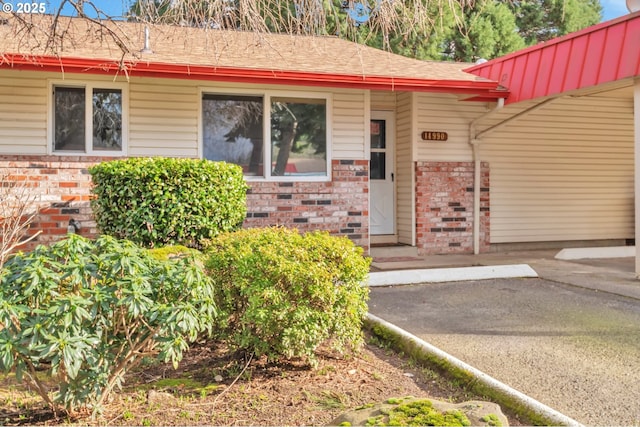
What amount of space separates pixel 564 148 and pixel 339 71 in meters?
5.14

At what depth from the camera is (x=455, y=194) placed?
32.4 ft

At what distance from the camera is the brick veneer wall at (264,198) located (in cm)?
757

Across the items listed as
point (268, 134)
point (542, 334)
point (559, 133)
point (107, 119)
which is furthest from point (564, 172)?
point (107, 119)

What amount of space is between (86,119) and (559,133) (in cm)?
836

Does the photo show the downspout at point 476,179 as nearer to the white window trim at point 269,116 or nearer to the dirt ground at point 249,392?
the white window trim at point 269,116

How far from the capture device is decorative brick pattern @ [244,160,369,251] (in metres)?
8.48

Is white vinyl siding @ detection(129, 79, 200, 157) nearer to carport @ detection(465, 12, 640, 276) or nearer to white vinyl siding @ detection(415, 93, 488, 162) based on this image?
white vinyl siding @ detection(415, 93, 488, 162)

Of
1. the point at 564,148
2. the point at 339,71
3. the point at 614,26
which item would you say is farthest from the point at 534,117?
the point at 339,71

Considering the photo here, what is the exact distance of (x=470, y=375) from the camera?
11.3 feet

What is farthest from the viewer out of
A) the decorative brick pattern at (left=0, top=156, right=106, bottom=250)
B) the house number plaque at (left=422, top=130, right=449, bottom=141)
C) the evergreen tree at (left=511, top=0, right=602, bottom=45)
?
the evergreen tree at (left=511, top=0, right=602, bottom=45)

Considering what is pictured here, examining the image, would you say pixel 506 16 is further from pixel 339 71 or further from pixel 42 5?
pixel 42 5

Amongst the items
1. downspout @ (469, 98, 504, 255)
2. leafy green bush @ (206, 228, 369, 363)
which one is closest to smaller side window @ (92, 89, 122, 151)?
leafy green bush @ (206, 228, 369, 363)

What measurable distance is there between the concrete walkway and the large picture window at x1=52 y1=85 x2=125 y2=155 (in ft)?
14.7
